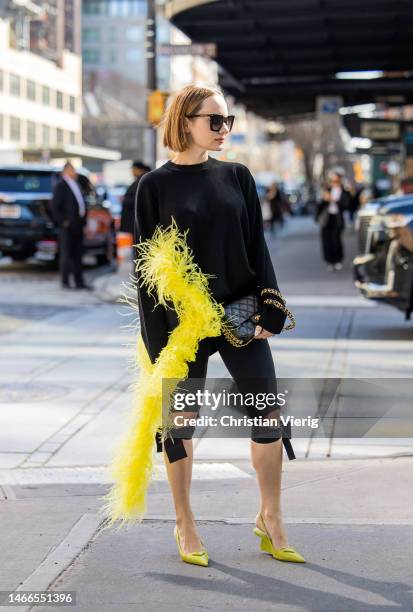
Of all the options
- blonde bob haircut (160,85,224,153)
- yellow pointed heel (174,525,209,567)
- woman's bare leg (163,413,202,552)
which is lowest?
yellow pointed heel (174,525,209,567)

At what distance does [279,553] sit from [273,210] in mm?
33633

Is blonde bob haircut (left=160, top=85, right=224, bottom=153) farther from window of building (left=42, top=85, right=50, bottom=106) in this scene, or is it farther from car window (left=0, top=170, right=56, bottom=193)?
window of building (left=42, top=85, right=50, bottom=106)

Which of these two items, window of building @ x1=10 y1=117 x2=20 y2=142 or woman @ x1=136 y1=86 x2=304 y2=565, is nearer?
woman @ x1=136 y1=86 x2=304 y2=565

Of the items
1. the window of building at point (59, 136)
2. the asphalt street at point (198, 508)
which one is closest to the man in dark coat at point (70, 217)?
the asphalt street at point (198, 508)

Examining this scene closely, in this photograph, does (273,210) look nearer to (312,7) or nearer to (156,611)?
(312,7)

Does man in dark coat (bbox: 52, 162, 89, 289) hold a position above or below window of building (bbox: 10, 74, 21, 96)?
below

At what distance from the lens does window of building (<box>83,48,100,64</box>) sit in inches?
4916

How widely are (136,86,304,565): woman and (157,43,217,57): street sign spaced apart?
44.1 feet

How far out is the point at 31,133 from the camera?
81.2 metres

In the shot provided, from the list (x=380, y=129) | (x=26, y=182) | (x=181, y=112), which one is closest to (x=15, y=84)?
(x=380, y=129)

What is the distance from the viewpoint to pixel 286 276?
1936 cm

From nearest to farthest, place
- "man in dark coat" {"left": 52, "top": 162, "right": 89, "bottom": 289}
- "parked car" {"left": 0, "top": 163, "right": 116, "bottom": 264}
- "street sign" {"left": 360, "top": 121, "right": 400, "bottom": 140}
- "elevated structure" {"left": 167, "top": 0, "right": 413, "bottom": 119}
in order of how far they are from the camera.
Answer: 1. "man in dark coat" {"left": 52, "top": 162, "right": 89, "bottom": 289}
2. "elevated structure" {"left": 167, "top": 0, "right": 413, "bottom": 119}
3. "parked car" {"left": 0, "top": 163, "right": 116, "bottom": 264}
4. "street sign" {"left": 360, "top": 121, "right": 400, "bottom": 140}

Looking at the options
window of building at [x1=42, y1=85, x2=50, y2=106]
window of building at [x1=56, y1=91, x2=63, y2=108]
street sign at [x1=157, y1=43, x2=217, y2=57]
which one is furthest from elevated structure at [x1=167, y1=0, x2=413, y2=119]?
window of building at [x1=56, y1=91, x2=63, y2=108]

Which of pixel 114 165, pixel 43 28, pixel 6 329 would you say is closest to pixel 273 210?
pixel 6 329
